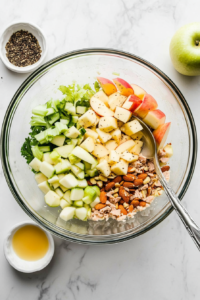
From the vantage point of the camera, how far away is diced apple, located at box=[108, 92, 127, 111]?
1.64 metres

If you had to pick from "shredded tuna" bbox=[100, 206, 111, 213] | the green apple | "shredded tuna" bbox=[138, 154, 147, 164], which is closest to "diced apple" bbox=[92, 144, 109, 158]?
"shredded tuna" bbox=[138, 154, 147, 164]

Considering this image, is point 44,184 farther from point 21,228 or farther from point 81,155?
point 21,228

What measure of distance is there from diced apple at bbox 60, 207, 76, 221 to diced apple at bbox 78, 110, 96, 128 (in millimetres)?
494

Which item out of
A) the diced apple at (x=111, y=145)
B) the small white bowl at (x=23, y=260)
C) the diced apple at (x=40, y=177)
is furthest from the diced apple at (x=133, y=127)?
the small white bowl at (x=23, y=260)

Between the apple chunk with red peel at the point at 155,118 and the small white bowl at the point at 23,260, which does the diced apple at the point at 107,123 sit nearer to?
the apple chunk with red peel at the point at 155,118

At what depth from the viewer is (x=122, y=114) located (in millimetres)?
1600

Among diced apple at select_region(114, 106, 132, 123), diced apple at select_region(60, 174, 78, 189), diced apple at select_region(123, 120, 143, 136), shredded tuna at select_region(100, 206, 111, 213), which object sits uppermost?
diced apple at select_region(114, 106, 132, 123)

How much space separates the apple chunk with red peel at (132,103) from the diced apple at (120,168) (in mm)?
313

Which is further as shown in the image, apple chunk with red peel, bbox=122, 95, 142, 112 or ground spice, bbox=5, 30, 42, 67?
ground spice, bbox=5, 30, 42, 67

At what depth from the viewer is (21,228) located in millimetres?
1865

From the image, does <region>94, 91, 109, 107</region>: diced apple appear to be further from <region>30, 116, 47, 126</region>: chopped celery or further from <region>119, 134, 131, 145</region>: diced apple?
<region>30, 116, 47, 126</region>: chopped celery

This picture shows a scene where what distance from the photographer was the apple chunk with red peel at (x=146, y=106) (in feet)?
5.37

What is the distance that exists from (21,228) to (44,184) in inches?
17.8

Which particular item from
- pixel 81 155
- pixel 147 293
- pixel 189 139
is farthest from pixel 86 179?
pixel 147 293
